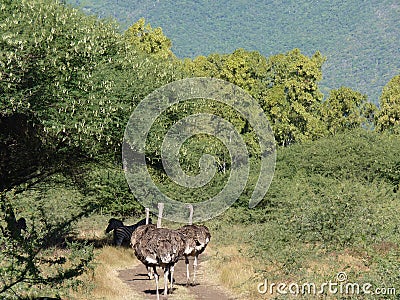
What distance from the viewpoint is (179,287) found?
2078 centimetres

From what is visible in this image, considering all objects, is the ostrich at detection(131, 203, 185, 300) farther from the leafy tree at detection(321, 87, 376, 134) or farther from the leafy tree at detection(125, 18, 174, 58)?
the leafy tree at detection(321, 87, 376, 134)

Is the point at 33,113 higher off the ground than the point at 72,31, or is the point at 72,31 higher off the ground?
the point at 72,31

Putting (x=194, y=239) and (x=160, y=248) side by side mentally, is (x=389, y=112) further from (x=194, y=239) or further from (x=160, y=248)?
(x=160, y=248)

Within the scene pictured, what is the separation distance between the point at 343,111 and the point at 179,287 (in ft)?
171

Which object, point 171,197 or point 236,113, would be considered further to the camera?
point 236,113

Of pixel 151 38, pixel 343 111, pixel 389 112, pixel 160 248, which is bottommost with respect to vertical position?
pixel 160 248


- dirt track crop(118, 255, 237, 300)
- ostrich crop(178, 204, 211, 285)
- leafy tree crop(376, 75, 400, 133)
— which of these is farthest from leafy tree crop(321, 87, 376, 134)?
ostrich crop(178, 204, 211, 285)

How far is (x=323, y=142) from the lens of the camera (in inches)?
2079

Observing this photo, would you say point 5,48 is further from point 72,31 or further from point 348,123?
point 348,123

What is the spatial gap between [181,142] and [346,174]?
21.0m

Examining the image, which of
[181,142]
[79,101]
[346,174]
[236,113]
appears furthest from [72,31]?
[236,113]

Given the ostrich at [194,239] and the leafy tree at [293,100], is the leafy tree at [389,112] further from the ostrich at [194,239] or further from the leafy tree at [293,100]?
the ostrich at [194,239]

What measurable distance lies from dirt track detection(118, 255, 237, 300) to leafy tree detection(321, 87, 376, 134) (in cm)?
4613

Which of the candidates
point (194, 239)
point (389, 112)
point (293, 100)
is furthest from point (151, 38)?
point (194, 239)
